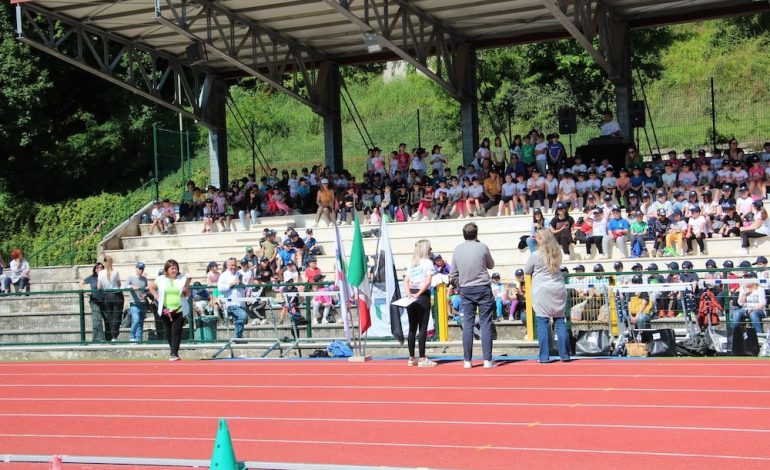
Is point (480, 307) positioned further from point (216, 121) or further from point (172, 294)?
point (216, 121)

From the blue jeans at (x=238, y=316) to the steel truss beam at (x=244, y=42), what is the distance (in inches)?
327

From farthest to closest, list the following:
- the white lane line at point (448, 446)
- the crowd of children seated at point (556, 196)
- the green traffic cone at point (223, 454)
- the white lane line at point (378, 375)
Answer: the crowd of children seated at point (556, 196) < the white lane line at point (378, 375) < the white lane line at point (448, 446) < the green traffic cone at point (223, 454)

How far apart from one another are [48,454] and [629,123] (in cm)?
2106

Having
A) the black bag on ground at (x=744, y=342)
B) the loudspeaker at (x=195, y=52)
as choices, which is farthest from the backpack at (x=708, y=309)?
the loudspeaker at (x=195, y=52)

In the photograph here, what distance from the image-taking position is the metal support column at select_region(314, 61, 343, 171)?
3269cm

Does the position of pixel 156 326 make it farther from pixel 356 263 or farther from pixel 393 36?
pixel 393 36

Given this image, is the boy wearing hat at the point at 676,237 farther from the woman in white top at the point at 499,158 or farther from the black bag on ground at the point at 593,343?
the woman in white top at the point at 499,158

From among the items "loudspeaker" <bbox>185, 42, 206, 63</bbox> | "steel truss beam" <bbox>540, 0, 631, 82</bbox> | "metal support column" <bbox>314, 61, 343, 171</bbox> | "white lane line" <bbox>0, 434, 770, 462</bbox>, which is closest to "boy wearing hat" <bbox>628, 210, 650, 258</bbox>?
"steel truss beam" <bbox>540, 0, 631, 82</bbox>

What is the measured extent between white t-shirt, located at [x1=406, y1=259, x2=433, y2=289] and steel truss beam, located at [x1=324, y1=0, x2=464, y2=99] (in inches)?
419

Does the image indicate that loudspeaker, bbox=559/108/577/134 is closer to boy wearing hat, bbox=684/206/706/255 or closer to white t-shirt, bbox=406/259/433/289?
boy wearing hat, bbox=684/206/706/255

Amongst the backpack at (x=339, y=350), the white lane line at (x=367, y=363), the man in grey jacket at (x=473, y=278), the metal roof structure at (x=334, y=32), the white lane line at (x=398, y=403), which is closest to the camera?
the white lane line at (x=398, y=403)

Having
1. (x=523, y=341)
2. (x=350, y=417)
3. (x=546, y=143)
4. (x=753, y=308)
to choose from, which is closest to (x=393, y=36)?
(x=546, y=143)

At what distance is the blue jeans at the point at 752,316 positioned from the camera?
14977 mm

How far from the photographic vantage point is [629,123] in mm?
28703
